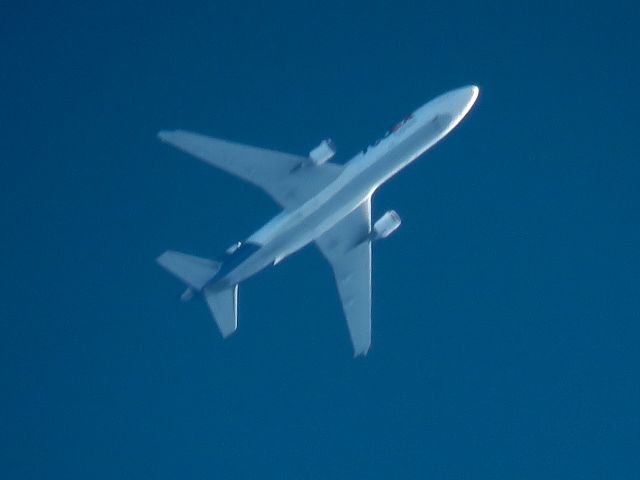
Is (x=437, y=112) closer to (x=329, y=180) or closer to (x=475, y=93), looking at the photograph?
(x=475, y=93)

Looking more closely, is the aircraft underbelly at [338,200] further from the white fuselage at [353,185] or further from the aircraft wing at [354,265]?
the aircraft wing at [354,265]

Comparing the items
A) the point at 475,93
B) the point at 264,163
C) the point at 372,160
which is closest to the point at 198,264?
the point at 264,163

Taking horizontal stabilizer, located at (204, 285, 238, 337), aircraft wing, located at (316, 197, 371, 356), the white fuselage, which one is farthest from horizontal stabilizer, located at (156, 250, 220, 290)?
aircraft wing, located at (316, 197, 371, 356)

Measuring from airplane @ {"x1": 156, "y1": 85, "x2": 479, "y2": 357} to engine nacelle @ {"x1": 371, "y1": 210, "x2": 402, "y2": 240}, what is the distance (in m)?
0.04

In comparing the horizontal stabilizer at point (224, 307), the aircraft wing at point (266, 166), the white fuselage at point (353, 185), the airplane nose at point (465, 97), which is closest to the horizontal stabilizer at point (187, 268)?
the horizontal stabilizer at point (224, 307)

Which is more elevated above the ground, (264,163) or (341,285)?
(264,163)

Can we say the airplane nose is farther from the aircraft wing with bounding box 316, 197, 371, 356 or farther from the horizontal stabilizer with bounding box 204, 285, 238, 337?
the horizontal stabilizer with bounding box 204, 285, 238, 337

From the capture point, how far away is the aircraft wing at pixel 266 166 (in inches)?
2040

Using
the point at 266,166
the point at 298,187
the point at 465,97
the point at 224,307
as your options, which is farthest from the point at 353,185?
the point at 224,307

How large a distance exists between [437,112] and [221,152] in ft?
30.5

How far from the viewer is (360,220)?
55.2m

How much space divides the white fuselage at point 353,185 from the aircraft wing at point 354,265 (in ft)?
10.8

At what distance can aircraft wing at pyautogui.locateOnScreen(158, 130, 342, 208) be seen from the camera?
51.8m

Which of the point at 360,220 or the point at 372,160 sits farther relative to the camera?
the point at 360,220
